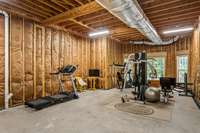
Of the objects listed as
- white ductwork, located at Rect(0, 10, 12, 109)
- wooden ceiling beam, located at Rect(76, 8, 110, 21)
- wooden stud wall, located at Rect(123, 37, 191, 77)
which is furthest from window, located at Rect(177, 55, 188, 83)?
white ductwork, located at Rect(0, 10, 12, 109)

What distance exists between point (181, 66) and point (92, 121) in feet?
23.6

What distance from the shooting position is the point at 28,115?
347 centimetres

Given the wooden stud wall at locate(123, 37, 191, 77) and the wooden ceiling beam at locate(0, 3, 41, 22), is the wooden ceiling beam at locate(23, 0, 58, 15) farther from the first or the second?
the wooden stud wall at locate(123, 37, 191, 77)

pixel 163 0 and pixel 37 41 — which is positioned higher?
pixel 163 0

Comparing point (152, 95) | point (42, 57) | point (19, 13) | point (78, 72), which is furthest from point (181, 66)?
point (19, 13)

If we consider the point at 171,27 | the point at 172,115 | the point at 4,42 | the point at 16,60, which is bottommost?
the point at 172,115

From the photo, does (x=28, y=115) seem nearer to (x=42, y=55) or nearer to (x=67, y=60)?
(x=42, y=55)

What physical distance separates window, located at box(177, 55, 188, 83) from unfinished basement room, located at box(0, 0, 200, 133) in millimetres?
258

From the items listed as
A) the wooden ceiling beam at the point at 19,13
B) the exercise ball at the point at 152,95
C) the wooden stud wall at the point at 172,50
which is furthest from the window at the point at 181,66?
the wooden ceiling beam at the point at 19,13

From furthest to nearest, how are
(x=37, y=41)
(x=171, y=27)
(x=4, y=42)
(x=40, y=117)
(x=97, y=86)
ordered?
(x=97, y=86) → (x=171, y=27) → (x=37, y=41) → (x=4, y=42) → (x=40, y=117)

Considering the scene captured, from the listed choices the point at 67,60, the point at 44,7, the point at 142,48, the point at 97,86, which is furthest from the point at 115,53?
the point at 44,7

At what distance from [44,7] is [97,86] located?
16.7ft

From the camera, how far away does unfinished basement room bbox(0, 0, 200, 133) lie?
300 centimetres

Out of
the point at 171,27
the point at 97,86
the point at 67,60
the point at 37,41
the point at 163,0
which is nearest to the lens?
the point at 163,0
